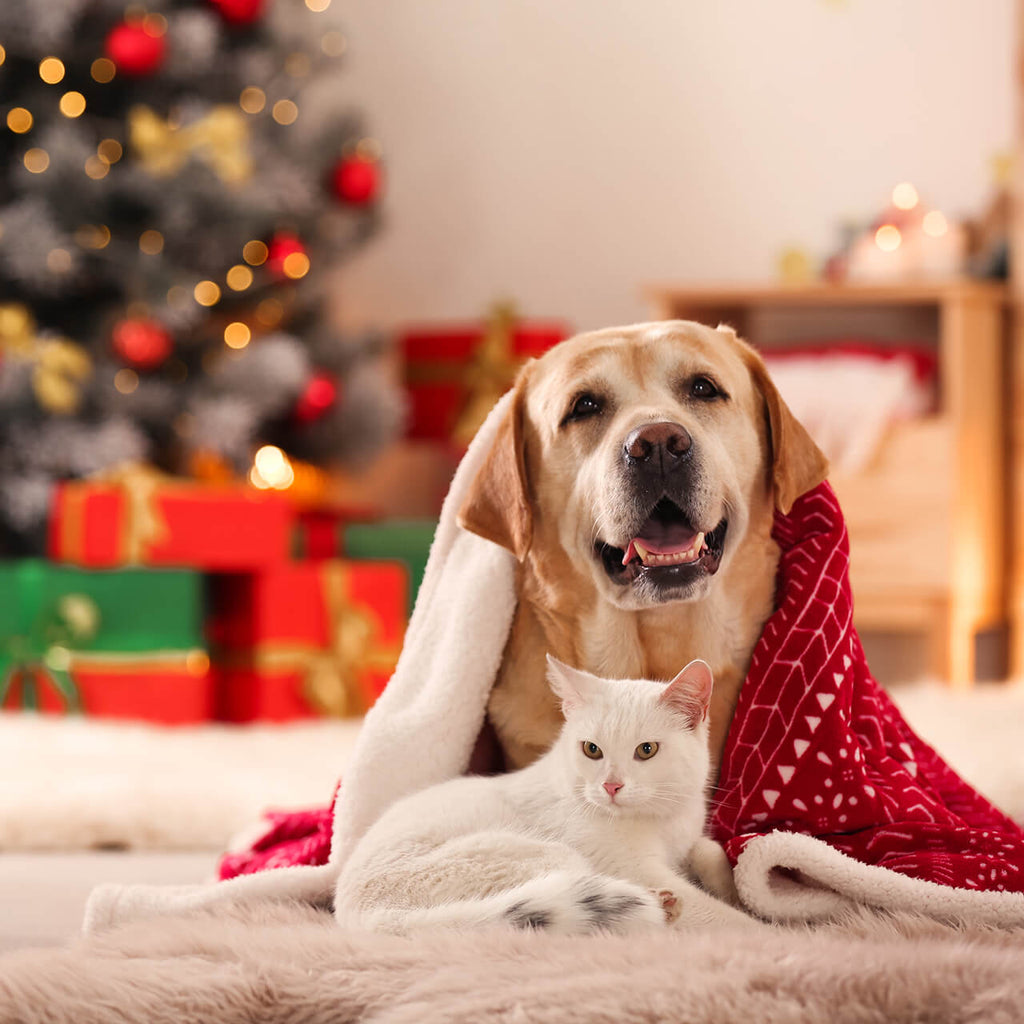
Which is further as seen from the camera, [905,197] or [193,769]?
[905,197]

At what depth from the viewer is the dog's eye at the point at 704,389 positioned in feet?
3.55

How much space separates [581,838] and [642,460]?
0.92ft

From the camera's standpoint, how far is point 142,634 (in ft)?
8.39

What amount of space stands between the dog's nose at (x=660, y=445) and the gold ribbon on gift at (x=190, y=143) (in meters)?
2.04

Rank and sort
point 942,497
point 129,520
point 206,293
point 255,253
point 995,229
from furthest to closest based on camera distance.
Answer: point 995,229
point 255,253
point 206,293
point 942,497
point 129,520

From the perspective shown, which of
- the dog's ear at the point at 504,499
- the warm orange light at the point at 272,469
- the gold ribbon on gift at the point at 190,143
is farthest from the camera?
the warm orange light at the point at 272,469

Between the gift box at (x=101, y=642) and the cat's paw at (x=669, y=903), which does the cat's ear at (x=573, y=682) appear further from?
the gift box at (x=101, y=642)

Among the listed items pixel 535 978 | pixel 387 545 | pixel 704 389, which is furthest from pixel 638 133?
pixel 535 978

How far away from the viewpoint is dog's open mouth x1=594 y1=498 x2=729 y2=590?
97 centimetres

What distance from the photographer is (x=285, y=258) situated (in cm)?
303

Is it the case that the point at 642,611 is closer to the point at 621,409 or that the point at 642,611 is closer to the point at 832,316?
the point at 621,409

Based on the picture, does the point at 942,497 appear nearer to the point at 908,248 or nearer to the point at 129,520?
the point at 908,248

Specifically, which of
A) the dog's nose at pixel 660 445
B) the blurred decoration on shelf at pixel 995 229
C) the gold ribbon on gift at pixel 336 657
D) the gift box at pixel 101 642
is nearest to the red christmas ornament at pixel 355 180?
the gold ribbon on gift at pixel 336 657

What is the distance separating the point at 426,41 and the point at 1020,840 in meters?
3.10
